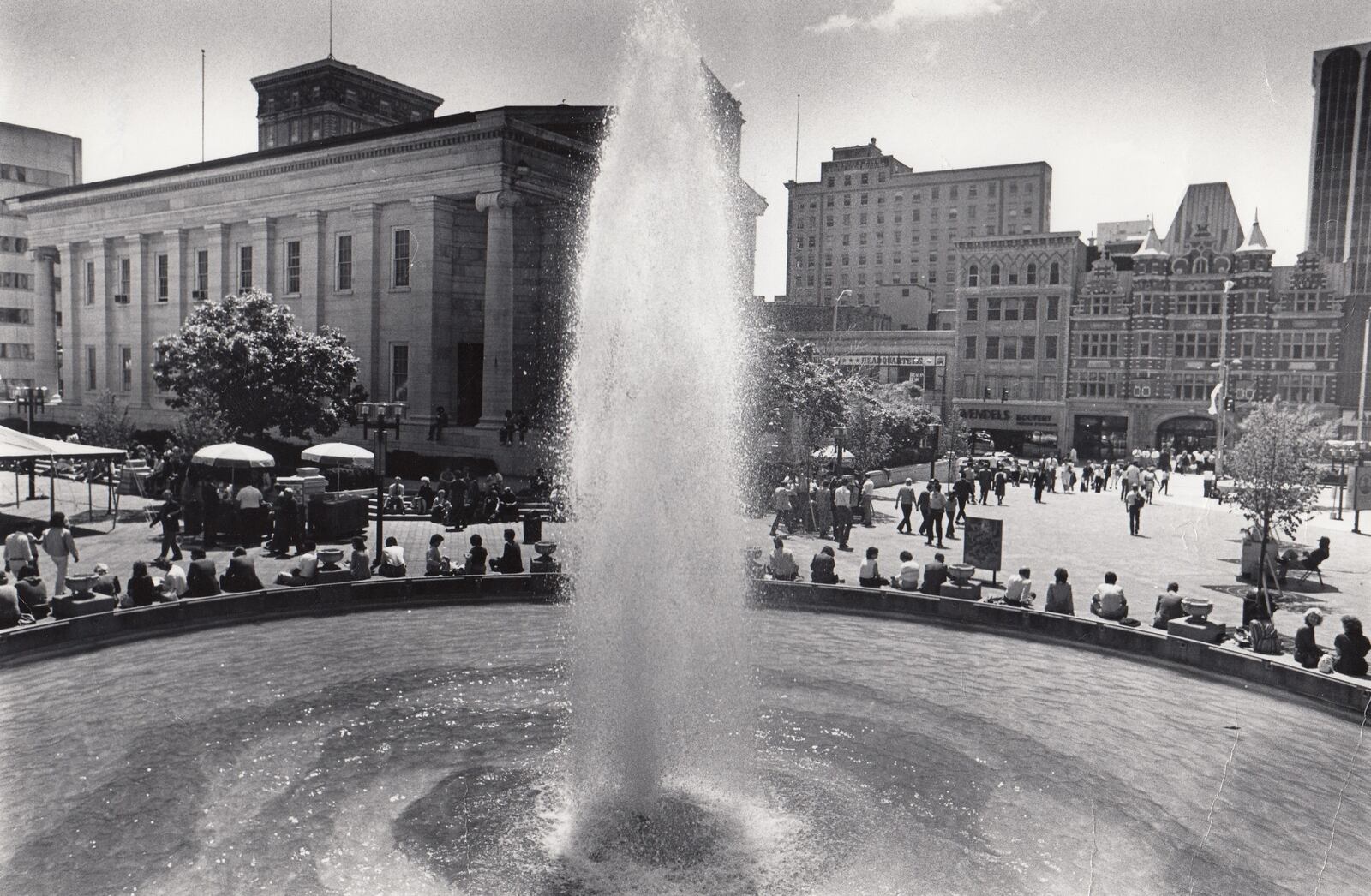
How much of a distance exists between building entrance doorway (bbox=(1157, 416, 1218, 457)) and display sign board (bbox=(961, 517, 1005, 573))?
5825cm

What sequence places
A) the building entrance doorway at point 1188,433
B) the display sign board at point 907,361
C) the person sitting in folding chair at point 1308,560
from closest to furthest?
the person sitting in folding chair at point 1308,560 < the building entrance doorway at point 1188,433 < the display sign board at point 907,361

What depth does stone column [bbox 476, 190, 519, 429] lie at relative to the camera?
136 feet

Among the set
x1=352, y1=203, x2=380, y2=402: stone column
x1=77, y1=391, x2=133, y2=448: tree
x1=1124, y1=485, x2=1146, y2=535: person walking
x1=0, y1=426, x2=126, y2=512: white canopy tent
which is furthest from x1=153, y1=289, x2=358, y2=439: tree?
x1=1124, y1=485, x2=1146, y2=535: person walking

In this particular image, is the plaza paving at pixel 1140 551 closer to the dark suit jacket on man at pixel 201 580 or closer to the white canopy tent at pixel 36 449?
the dark suit jacket on man at pixel 201 580

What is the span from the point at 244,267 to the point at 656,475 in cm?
4941

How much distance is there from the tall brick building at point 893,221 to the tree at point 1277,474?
71.7 metres

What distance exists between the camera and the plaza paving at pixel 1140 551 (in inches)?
773

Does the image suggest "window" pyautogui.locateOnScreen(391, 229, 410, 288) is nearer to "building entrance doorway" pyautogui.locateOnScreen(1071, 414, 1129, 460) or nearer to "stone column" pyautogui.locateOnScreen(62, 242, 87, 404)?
"stone column" pyautogui.locateOnScreen(62, 242, 87, 404)

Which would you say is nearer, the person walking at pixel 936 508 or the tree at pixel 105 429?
the person walking at pixel 936 508

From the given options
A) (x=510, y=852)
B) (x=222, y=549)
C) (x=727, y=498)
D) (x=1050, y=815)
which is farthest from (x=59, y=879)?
(x=222, y=549)

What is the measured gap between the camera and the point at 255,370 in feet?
113

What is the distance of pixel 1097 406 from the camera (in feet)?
243

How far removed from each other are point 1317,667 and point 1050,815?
20.7 ft

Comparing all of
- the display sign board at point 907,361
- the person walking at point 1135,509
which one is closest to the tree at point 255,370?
the person walking at point 1135,509
